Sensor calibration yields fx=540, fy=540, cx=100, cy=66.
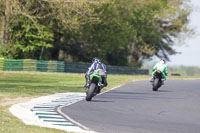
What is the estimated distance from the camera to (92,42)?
7475cm

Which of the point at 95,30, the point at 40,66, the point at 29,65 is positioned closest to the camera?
the point at 29,65

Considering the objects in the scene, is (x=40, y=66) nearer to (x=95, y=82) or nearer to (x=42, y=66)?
(x=42, y=66)

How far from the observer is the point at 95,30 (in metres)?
75.1

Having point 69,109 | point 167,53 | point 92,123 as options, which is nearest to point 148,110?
point 69,109

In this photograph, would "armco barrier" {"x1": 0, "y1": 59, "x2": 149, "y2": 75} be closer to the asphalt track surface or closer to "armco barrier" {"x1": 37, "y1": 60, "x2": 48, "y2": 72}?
"armco barrier" {"x1": 37, "y1": 60, "x2": 48, "y2": 72}

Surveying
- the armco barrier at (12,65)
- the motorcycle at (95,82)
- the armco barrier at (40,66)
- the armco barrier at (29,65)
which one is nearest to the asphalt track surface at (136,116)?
the motorcycle at (95,82)

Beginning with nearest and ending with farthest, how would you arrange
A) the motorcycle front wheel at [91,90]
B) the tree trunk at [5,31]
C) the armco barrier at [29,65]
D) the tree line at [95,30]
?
A: the motorcycle front wheel at [91,90]
the tree line at [95,30]
the tree trunk at [5,31]
the armco barrier at [29,65]

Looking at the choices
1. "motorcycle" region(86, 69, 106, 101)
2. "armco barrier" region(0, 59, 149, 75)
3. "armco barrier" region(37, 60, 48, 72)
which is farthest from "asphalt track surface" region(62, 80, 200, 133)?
"armco barrier" region(37, 60, 48, 72)

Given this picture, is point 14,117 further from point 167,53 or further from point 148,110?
point 167,53

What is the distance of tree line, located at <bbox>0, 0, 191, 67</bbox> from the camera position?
53.6m

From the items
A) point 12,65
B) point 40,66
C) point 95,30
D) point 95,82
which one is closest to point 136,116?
point 95,82

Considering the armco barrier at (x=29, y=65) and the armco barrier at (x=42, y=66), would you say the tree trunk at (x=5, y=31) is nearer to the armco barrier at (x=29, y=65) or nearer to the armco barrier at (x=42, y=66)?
the armco barrier at (x=29, y=65)

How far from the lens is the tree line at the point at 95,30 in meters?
53.6

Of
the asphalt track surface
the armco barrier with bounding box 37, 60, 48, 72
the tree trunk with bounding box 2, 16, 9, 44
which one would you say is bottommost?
the asphalt track surface
